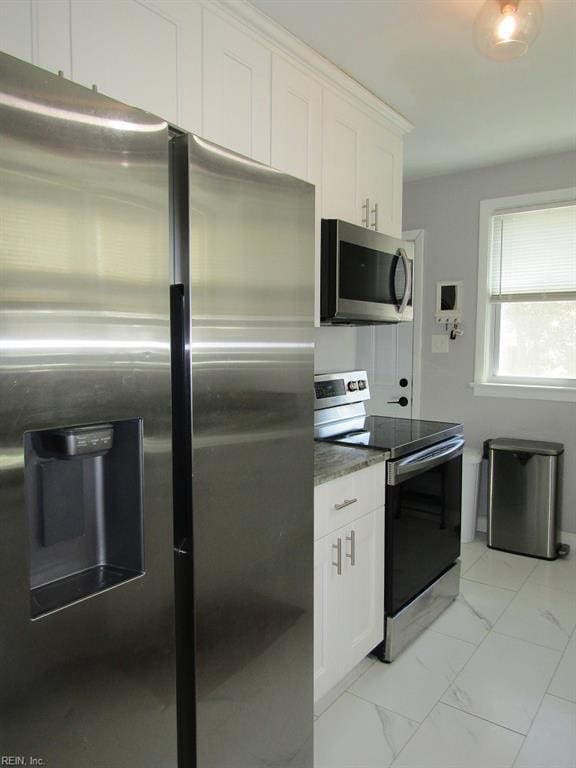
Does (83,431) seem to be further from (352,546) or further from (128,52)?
(352,546)

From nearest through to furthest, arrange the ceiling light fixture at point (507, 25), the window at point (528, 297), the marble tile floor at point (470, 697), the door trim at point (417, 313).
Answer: the ceiling light fixture at point (507, 25), the marble tile floor at point (470, 697), the window at point (528, 297), the door trim at point (417, 313)

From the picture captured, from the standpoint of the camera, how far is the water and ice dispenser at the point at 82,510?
3.10 ft

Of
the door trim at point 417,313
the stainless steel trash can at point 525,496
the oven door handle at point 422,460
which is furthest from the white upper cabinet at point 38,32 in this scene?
the stainless steel trash can at point 525,496

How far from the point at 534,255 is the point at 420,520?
221 centimetres

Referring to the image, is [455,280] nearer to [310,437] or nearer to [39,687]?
[310,437]

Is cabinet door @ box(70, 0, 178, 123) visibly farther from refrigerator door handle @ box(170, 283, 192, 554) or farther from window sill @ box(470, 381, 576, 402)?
window sill @ box(470, 381, 576, 402)

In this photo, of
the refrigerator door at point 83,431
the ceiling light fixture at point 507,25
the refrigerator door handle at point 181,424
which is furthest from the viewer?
the ceiling light fixture at point 507,25

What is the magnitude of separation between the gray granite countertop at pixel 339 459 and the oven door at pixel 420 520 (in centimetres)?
11

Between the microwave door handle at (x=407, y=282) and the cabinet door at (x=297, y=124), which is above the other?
the cabinet door at (x=297, y=124)

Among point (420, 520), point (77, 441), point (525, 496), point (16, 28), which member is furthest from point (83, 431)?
point (525, 496)

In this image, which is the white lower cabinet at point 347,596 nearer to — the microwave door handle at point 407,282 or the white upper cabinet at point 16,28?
the microwave door handle at point 407,282

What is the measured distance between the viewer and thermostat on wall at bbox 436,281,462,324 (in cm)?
393

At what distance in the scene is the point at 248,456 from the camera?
133 centimetres

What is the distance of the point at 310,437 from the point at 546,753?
4.47 ft
